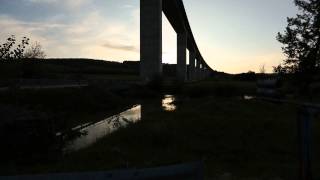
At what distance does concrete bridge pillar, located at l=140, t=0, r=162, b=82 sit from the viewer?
187ft

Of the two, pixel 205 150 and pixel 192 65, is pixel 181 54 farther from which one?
pixel 205 150

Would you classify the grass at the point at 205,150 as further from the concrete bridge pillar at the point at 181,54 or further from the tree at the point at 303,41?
the concrete bridge pillar at the point at 181,54

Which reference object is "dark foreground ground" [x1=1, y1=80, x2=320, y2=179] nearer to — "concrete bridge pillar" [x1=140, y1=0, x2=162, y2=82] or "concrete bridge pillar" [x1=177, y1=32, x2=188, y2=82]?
"concrete bridge pillar" [x1=140, y1=0, x2=162, y2=82]

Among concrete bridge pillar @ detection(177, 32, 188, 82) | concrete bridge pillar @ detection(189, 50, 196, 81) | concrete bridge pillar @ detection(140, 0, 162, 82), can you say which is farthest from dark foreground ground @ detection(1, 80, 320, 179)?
concrete bridge pillar @ detection(189, 50, 196, 81)

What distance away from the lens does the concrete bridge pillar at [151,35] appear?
57.0 metres

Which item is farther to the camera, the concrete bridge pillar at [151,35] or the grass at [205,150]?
the concrete bridge pillar at [151,35]

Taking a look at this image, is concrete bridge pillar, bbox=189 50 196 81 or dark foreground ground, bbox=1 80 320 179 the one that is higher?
concrete bridge pillar, bbox=189 50 196 81

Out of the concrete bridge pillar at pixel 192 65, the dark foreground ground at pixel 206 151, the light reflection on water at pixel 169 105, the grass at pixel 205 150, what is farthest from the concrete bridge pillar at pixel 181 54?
the grass at pixel 205 150

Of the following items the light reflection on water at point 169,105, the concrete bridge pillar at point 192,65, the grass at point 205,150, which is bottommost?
the light reflection on water at point 169,105

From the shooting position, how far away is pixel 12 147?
40.1ft

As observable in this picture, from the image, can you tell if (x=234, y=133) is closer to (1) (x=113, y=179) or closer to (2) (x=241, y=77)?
(1) (x=113, y=179)

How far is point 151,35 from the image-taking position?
188ft

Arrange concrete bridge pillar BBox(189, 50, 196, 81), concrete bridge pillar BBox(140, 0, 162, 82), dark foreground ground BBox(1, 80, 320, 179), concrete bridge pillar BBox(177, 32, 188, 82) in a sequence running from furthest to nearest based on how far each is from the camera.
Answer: concrete bridge pillar BBox(189, 50, 196, 81) → concrete bridge pillar BBox(177, 32, 188, 82) → concrete bridge pillar BBox(140, 0, 162, 82) → dark foreground ground BBox(1, 80, 320, 179)

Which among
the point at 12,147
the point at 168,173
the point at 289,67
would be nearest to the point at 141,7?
the point at 289,67
